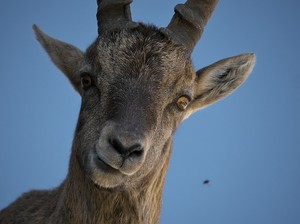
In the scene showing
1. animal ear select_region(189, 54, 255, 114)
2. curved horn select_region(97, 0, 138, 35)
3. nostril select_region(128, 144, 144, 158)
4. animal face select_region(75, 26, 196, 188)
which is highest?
curved horn select_region(97, 0, 138, 35)

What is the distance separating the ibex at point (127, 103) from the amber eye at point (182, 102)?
0.05 feet

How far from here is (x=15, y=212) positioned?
764cm

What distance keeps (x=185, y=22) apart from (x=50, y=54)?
7.38 ft

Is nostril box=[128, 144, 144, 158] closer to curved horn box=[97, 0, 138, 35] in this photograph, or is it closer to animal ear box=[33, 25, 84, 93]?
animal ear box=[33, 25, 84, 93]

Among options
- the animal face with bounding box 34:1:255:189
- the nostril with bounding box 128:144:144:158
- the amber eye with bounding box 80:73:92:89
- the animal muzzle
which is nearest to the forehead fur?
the animal face with bounding box 34:1:255:189

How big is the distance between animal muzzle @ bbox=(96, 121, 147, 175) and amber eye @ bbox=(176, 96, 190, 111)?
150cm

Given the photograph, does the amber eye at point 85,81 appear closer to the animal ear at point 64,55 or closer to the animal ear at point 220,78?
the animal ear at point 64,55


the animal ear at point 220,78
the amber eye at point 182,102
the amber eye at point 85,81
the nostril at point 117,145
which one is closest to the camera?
the nostril at point 117,145

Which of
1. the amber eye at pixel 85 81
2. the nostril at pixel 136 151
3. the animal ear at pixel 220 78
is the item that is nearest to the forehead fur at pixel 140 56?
the amber eye at pixel 85 81

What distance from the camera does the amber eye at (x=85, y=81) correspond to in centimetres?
586

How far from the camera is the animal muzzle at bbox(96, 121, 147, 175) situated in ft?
14.6

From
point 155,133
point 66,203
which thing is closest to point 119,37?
point 155,133

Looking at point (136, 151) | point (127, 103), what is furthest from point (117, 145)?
point (127, 103)

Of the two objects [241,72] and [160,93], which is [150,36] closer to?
[160,93]
